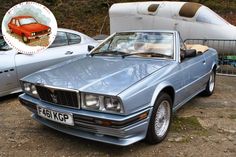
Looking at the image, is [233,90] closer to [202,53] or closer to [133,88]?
[202,53]

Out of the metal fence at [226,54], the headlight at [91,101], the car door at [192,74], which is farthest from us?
the metal fence at [226,54]

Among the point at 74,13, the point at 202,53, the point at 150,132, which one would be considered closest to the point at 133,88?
the point at 150,132

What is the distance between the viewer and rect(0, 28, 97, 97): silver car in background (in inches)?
217

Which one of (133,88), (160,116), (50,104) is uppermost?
(133,88)

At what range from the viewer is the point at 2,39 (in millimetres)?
6199

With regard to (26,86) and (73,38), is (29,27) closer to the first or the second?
(73,38)

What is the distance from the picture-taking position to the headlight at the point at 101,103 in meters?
3.20

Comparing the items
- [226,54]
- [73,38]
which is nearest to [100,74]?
[73,38]

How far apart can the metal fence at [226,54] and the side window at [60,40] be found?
4203 mm

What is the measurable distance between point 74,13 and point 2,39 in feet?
36.4

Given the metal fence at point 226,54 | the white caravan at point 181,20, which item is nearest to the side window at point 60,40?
the metal fence at point 226,54

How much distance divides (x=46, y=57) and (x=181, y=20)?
16.8ft

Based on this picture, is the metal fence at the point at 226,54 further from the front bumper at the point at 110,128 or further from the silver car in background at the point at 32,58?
the front bumper at the point at 110,128

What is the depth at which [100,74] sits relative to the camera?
3.74m
